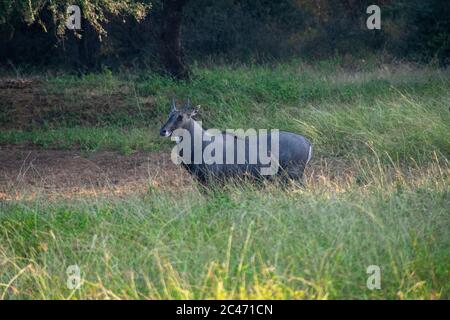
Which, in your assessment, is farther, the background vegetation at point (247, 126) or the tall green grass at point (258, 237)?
the background vegetation at point (247, 126)

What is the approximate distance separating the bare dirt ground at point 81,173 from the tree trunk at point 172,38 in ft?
20.7

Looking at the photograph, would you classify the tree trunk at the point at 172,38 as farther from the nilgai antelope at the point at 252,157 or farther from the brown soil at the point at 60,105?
the nilgai antelope at the point at 252,157

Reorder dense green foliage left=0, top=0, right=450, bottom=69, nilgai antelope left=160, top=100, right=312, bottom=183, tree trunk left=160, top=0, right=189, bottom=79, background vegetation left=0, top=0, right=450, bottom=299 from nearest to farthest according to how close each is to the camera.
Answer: background vegetation left=0, top=0, right=450, bottom=299 < nilgai antelope left=160, top=100, right=312, bottom=183 < tree trunk left=160, top=0, right=189, bottom=79 < dense green foliage left=0, top=0, right=450, bottom=69

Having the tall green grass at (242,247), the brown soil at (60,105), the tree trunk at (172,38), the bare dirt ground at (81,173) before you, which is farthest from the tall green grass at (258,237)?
the tree trunk at (172,38)

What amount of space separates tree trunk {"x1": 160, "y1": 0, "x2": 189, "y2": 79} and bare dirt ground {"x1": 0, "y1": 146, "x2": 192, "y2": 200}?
248 inches

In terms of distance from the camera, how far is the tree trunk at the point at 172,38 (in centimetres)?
1950

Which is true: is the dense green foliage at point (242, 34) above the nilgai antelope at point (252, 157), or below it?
above

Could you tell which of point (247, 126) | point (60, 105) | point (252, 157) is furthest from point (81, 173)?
point (60, 105)

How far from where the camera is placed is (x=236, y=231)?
22.1 feet

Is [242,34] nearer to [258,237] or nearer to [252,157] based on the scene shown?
[252,157]

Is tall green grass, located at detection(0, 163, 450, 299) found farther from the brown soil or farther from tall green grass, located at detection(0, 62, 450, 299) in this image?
the brown soil

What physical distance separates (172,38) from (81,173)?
882cm

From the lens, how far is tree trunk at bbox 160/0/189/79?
64.0 feet

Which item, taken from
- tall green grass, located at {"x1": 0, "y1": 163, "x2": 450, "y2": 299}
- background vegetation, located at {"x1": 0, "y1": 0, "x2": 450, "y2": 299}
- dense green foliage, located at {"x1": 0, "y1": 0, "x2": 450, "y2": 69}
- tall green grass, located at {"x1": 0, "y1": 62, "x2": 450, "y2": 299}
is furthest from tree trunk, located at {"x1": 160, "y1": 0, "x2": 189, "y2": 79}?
tall green grass, located at {"x1": 0, "y1": 163, "x2": 450, "y2": 299}
